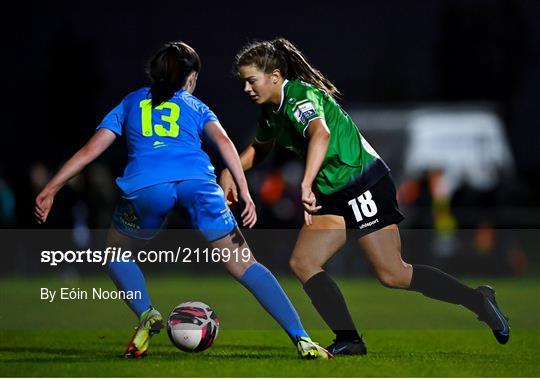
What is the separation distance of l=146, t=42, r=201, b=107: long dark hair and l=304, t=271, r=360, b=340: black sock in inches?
61.2

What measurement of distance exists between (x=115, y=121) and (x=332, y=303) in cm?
185

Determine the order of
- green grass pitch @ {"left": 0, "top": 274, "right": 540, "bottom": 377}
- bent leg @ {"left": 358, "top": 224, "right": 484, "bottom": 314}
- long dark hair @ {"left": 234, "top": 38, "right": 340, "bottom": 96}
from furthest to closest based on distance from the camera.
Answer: bent leg @ {"left": 358, "top": 224, "right": 484, "bottom": 314}, long dark hair @ {"left": 234, "top": 38, "right": 340, "bottom": 96}, green grass pitch @ {"left": 0, "top": 274, "right": 540, "bottom": 377}

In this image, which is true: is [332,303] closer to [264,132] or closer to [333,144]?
[333,144]

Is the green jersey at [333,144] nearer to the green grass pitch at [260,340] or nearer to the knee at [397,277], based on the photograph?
the knee at [397,277]

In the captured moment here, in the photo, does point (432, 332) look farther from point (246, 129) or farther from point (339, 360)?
point (246, 129)

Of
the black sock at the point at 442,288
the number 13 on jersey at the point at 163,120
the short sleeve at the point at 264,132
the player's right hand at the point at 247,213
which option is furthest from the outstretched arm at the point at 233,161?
the black sock at the point at 442,288

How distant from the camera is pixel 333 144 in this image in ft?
24.0

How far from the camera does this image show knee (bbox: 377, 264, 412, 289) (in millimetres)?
7395

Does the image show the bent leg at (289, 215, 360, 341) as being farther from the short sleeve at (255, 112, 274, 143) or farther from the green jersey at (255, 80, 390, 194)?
the short sleeve at (255, 112, 274, 143)

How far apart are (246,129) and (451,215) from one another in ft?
34.6

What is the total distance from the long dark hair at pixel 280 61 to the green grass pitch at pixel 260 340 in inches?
73.0

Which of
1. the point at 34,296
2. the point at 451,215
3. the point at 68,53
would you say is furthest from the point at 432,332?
the point at 68,53

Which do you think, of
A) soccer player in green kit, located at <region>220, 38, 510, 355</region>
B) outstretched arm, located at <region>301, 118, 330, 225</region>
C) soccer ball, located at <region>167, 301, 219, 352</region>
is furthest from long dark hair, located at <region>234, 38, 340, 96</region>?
soccer ball, located at <region>167, 301, 219, 352</region>

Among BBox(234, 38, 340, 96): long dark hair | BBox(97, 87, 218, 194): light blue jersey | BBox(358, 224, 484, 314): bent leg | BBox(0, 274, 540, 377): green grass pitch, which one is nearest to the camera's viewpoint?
BBox(0, 274, 540, 377): green grass pitch
